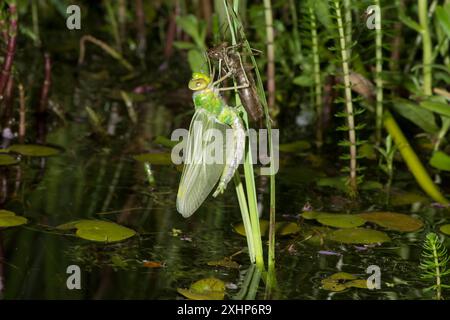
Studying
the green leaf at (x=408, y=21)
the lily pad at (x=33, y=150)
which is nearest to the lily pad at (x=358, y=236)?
the green leaf at (x=408, y=21)

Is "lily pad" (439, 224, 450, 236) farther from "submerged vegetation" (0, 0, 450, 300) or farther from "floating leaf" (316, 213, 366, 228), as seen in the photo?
"floating leaf" (316, 213, 366, 228)

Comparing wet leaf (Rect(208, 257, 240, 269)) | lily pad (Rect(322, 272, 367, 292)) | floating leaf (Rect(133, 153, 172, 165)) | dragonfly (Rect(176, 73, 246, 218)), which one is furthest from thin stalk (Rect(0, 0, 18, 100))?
lily pad (Rect(322, 272, 367, 292))

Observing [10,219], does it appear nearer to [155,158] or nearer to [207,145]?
[207,145]

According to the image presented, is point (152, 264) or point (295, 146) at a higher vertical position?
point (295, 146)

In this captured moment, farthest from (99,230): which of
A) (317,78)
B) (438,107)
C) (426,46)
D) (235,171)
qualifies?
(426,46)

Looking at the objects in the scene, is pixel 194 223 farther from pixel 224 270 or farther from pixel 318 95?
pixel 318 95

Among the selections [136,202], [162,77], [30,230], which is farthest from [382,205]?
[162,77]

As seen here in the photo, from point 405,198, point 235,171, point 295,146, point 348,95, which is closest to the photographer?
point 235,171
